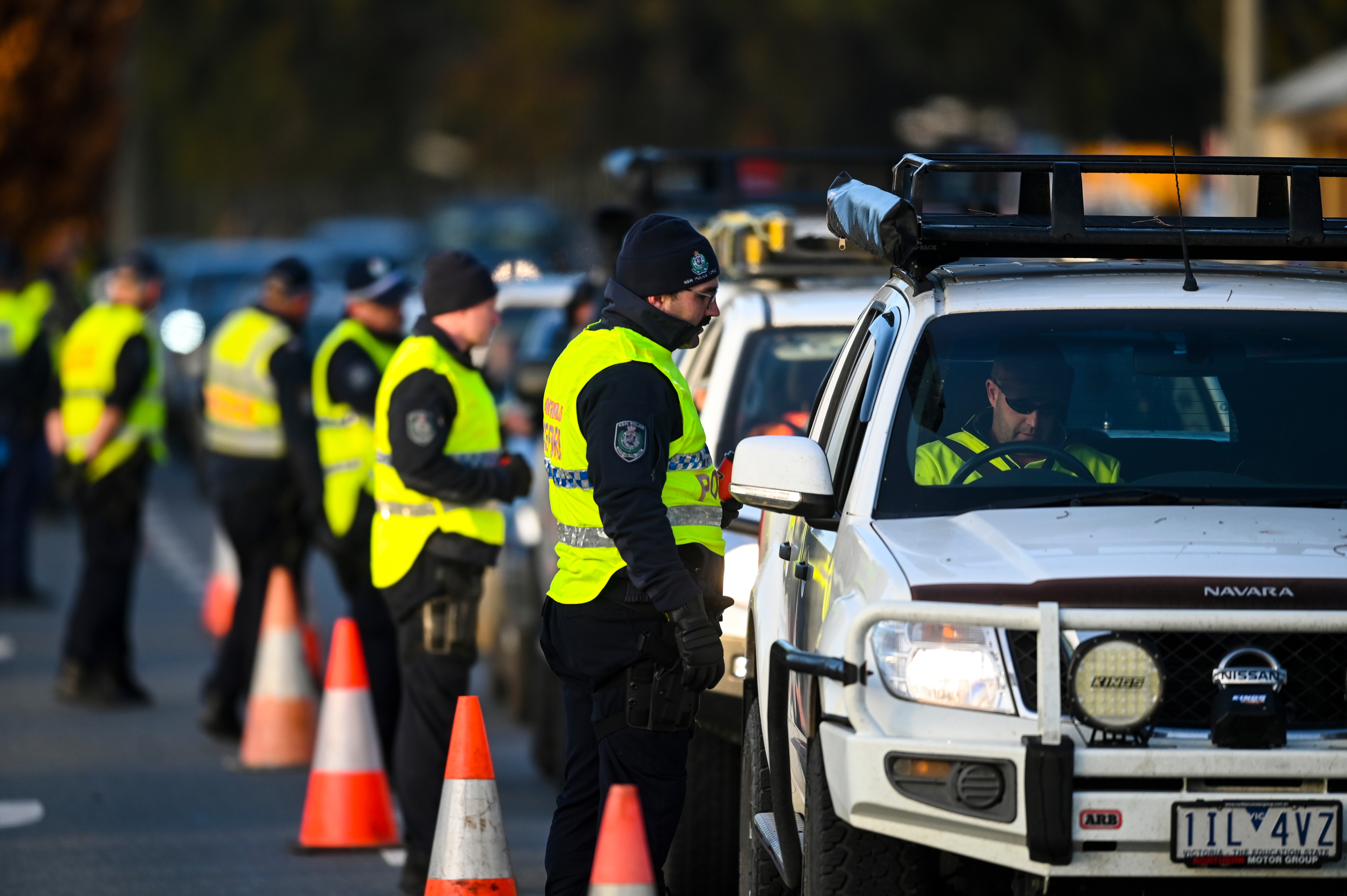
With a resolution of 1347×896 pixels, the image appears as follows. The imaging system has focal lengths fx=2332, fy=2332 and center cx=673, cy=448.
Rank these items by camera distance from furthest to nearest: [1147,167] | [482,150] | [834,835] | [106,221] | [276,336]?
[482,150]
[106,221]
[276,336]
[1147,167]
[834,835]

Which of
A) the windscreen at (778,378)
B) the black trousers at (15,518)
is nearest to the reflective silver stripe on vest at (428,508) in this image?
the windscreen at (778,378)

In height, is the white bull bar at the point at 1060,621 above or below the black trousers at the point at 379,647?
below

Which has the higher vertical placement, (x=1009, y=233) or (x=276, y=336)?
(x=276, y=336)

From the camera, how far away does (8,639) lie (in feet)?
46.3

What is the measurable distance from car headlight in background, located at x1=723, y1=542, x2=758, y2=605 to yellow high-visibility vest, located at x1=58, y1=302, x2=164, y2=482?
5072mm

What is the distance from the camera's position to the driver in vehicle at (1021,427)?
5.40 meters

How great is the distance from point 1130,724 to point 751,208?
24.2 ft

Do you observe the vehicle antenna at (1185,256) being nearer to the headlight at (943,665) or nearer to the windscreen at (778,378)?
the headlight at (943,665)

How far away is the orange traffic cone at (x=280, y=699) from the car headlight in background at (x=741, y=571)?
3.15 metres

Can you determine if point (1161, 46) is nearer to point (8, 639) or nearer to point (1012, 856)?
point (8, 639)

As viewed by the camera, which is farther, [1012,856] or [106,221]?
[106,221]

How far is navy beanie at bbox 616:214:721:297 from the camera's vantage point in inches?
232

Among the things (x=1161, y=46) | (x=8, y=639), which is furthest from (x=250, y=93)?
(x=8, y=639)

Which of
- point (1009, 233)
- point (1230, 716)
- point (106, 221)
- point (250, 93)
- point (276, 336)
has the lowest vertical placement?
point (1230, 716)
